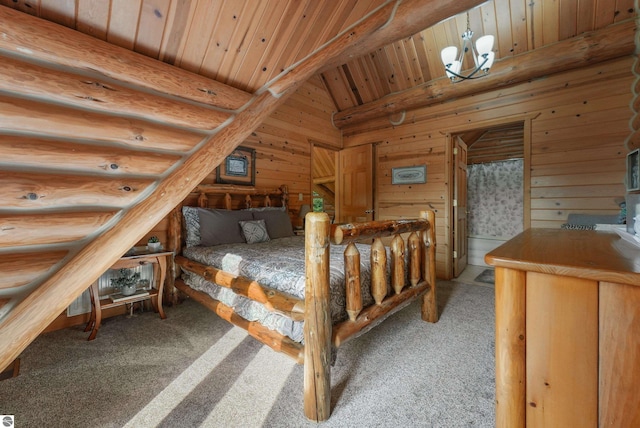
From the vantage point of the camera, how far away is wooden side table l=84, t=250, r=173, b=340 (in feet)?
6.92

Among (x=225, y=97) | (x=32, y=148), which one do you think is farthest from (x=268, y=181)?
(x=32, y=148)

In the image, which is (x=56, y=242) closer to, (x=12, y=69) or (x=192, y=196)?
(x=12, y=69)

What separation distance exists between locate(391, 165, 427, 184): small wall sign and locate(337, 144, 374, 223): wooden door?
1.35ft

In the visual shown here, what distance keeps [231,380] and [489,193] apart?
5224 millimetres

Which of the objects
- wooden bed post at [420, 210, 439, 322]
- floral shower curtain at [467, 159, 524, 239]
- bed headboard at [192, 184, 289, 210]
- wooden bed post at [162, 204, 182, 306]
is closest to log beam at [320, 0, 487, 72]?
wooden bed post at [420, 210, 439, 322]

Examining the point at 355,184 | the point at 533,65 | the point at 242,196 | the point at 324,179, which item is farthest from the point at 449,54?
the point at 324,179

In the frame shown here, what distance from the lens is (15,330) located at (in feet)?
4.47

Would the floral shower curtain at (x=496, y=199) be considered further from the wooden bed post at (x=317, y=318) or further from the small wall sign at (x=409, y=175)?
the wooden bed post at (x=317, y=318)

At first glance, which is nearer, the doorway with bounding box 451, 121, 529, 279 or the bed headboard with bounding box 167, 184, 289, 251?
the bed headboard with bounding box 167, 184, 289, 251

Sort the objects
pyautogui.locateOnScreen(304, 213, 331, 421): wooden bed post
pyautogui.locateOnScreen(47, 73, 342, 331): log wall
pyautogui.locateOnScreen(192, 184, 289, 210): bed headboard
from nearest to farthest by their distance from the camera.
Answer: pyautogui.locateOnScreen(304, 213, 331, 421): wooden bed post < pyautogui.locateOnScreen(192, 184, 289, 210): bed headboard < pyautogui.locateOnScreen(47, 73, 342, 331): log wall

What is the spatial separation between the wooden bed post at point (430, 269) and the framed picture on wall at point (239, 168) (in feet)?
7.66

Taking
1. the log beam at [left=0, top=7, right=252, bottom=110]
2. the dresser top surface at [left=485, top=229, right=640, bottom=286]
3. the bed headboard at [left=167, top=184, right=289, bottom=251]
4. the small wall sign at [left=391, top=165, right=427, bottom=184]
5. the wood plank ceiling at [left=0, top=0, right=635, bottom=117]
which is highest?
the wood plank ceiling at [left=0, top=0, right=635, bottom=117]

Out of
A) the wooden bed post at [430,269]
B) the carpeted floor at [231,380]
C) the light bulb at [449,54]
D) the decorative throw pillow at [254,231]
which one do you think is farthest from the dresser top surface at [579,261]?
the decorative throw pillow at [254,231]

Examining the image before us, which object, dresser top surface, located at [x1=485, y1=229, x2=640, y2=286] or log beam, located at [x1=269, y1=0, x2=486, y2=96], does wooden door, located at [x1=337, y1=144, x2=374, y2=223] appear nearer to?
log beam, located at [x1=269, y1=0, x2=486, y2=96]
